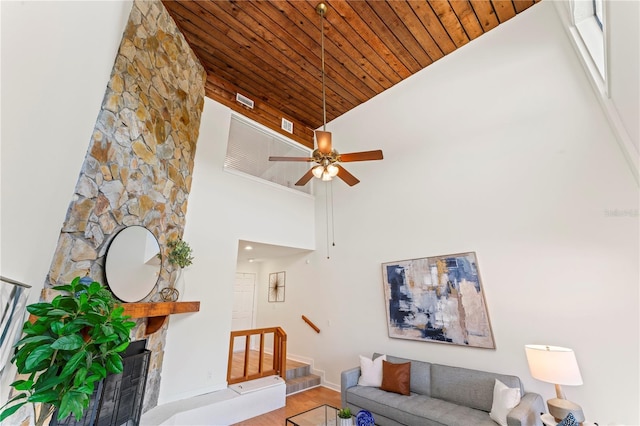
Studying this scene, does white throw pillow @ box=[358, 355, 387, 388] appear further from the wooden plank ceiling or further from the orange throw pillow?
the wooden plank ceiling

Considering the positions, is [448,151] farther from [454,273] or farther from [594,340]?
[594,340]

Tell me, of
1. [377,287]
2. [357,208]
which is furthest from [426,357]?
[357,208]

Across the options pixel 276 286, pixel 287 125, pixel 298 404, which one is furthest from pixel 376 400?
pixel 287 125

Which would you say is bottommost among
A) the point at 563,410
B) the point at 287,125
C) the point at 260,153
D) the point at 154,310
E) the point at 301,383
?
the point at 301,383

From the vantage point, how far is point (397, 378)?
356cm

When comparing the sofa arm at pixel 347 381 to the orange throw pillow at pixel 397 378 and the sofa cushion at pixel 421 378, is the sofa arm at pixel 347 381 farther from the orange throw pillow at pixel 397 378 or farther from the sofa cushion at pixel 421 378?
the sofa cushion at pixel 421 378

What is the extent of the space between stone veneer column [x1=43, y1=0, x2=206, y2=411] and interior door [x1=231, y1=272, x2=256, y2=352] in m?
3.78

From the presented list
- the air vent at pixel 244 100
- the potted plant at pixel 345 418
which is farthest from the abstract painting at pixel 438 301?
the air vent at pixel 244 100

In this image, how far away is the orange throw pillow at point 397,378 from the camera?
3.51 metres

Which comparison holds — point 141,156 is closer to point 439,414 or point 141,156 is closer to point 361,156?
point 361,156

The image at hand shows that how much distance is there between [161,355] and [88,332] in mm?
2374

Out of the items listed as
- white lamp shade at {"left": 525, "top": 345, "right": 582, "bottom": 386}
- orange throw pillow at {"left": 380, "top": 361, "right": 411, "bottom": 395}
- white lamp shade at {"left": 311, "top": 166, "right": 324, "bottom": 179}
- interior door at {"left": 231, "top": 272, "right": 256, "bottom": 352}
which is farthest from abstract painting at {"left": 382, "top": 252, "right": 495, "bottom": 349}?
interior door at {"left": 231, "top": 272, "right": 256, "bottom": 352}

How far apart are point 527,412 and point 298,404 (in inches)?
119

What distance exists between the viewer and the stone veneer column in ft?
7.91
